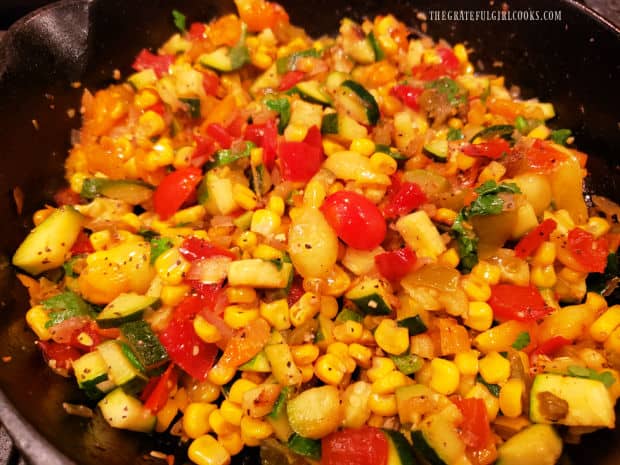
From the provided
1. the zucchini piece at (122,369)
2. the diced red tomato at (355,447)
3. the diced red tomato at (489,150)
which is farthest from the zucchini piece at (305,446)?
the diced red tomato at (489,150)

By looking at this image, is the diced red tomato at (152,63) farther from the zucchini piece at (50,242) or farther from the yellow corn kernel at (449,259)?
the yellow corn kernel at (449,259)

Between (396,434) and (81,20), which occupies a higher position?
(81,20)

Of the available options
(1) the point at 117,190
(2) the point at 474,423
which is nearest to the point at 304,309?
(2) the point at 474,423

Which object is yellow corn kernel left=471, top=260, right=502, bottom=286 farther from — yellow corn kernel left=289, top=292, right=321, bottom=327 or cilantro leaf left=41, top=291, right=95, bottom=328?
cilantro leaf left=41, top=291, right=95, bottom=328

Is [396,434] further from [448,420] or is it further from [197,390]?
[197,390]

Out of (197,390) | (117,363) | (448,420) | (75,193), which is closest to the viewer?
(448,420)

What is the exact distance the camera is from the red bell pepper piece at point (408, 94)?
11.0ft

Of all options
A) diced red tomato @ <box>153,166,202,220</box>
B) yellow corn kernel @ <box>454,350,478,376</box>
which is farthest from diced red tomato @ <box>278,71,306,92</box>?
yellow corn kernel @ <box>454,350,478,376</box>

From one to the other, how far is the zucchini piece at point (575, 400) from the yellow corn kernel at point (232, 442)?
1.32 m

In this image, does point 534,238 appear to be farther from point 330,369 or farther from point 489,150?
point 330,369

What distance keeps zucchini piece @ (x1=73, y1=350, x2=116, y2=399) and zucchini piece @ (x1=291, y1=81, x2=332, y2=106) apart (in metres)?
1.90

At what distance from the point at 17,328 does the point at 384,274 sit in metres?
1.79

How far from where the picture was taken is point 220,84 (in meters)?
3.54

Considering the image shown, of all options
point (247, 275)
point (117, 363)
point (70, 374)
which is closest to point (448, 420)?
point (247, 275)
